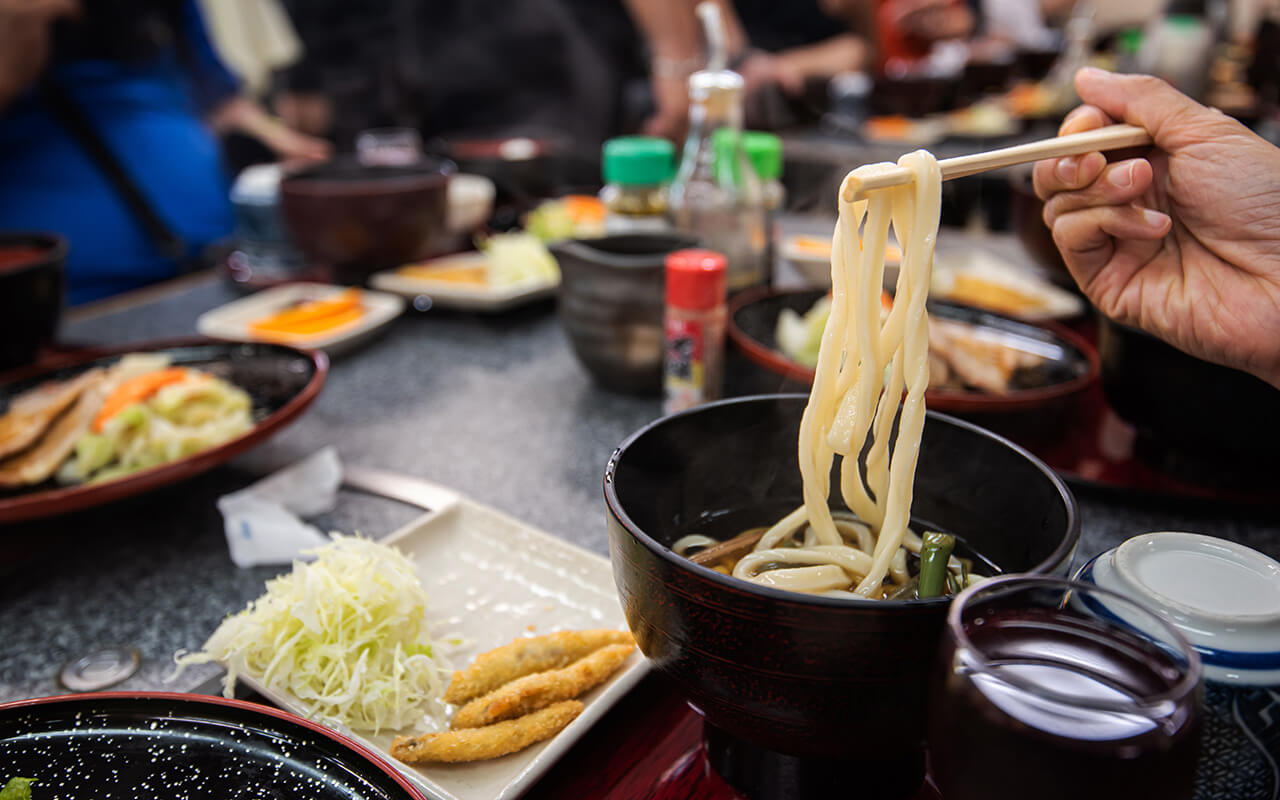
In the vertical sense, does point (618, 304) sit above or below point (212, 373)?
above

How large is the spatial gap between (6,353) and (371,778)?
155 cm

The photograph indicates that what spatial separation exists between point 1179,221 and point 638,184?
112 centimetres

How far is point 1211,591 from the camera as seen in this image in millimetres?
687

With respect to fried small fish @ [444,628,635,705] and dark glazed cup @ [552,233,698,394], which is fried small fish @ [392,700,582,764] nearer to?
fried small fish @ [444,628,635,705]

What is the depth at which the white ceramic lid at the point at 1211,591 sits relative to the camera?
0.64 m

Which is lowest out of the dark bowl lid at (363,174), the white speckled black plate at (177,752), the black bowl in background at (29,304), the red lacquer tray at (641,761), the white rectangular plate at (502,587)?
the red lacquer tray at (641,761)

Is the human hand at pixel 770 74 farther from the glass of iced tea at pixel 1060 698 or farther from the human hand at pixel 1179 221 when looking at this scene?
the glass of iced tea at pixel 1060 698

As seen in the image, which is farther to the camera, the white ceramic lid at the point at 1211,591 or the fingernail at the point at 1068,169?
the fingernail at the point at 1068,169

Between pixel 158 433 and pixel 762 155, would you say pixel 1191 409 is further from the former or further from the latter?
pixel 158 433

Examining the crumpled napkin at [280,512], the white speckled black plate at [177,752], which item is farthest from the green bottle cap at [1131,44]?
the white speckled black plate at [177,752]

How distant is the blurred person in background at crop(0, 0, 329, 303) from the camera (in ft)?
9.21

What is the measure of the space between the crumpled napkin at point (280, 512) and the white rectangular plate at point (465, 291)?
856 millimetres

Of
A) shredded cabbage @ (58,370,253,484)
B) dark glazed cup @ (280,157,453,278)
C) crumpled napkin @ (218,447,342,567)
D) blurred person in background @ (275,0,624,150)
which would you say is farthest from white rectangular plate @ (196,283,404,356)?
blurred person in background @ (275,0,624,150)

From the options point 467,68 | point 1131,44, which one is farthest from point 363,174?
point 1131,44
